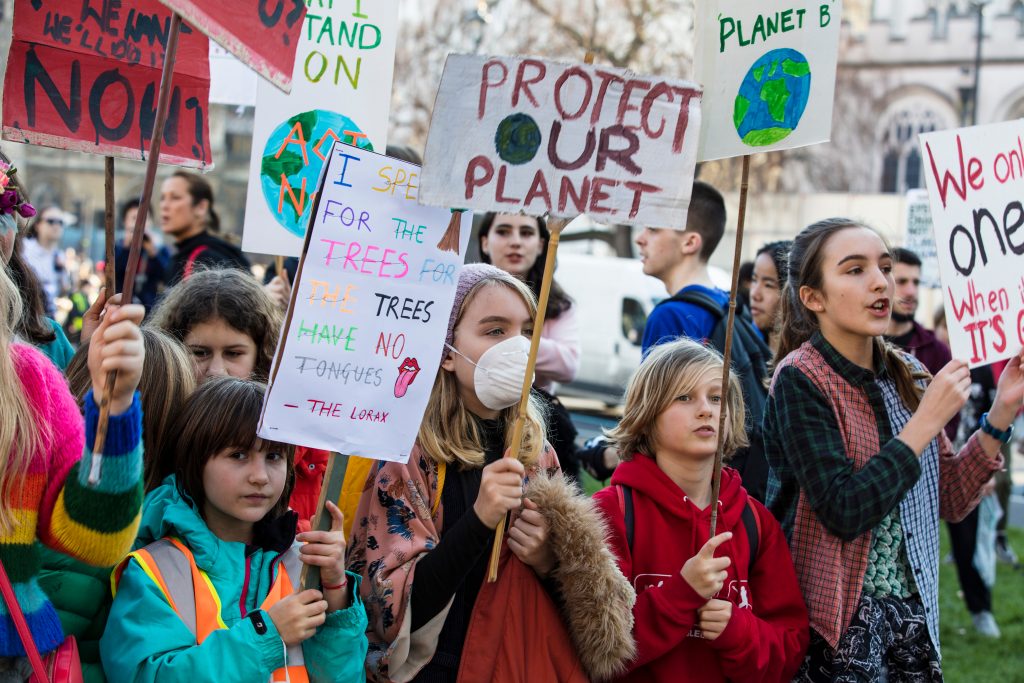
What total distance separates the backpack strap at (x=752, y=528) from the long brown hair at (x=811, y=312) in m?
0.58

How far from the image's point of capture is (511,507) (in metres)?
2.89

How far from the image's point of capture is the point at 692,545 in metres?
3.38

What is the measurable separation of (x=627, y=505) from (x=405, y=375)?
35.2 inches

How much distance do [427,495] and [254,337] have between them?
47.6 inches

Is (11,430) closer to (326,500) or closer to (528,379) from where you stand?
(326,500)

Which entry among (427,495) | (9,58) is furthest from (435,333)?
(9,58)

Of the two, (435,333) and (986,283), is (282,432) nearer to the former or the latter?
(435,333)

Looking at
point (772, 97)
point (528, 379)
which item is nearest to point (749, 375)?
point (772, 97)

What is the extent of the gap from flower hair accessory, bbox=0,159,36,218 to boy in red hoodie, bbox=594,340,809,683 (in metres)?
1.70

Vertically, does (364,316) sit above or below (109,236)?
below

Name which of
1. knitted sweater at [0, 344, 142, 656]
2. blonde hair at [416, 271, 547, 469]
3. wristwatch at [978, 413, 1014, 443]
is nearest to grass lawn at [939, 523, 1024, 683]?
wristwatch at [978, 413, 1014, 443]

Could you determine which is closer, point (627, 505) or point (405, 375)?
point (405, 375)

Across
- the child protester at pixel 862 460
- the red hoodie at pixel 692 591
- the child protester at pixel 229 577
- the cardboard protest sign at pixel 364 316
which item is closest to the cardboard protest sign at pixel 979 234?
the child protester at pixel 862 460

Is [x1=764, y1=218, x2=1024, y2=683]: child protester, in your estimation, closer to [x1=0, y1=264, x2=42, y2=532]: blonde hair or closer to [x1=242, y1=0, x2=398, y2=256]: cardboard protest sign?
[x1=242, y1=0, x2=398, y2=256]: cardboard protest sign
